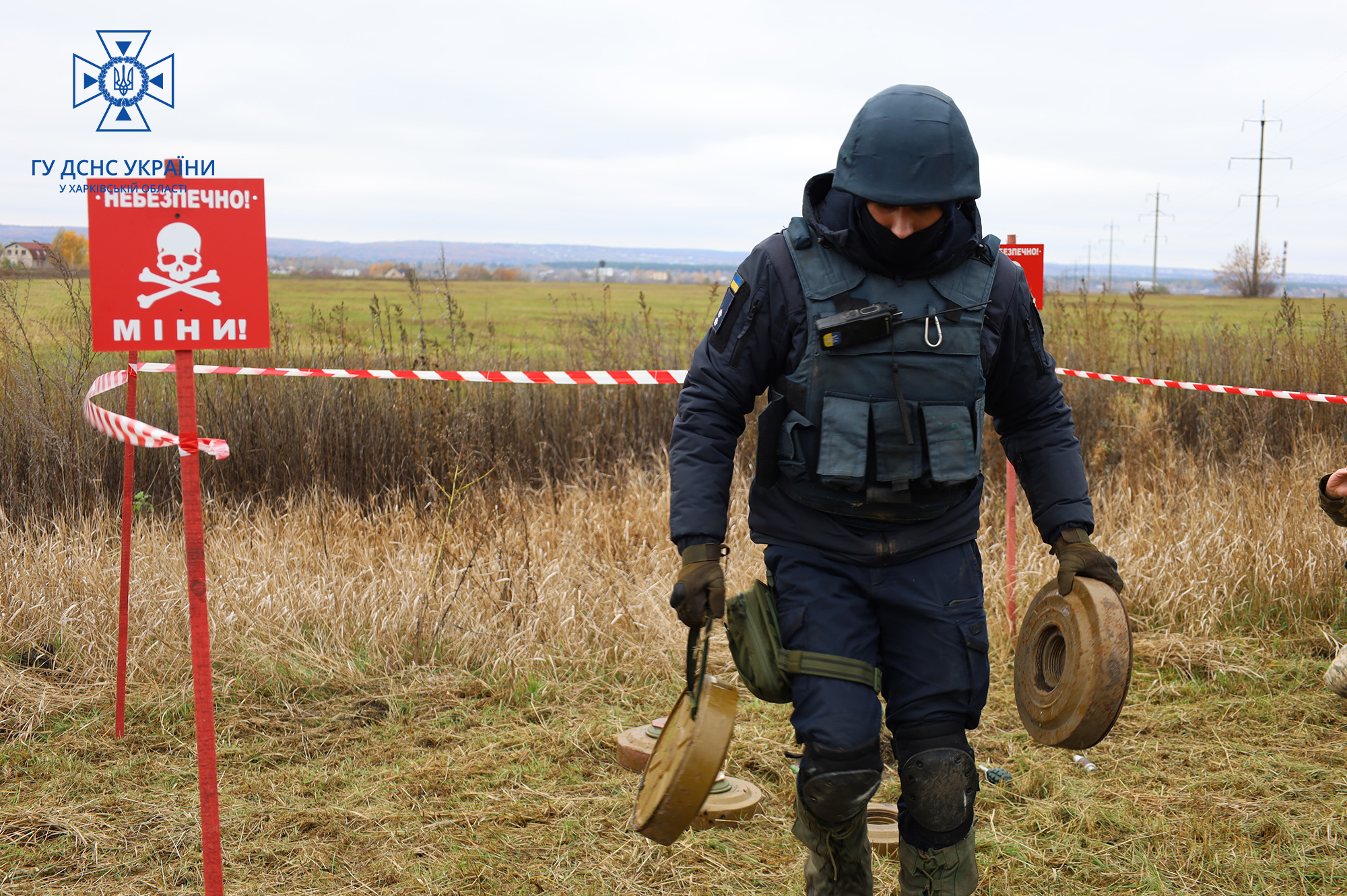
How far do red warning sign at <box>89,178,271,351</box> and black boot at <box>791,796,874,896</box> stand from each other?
181 cm

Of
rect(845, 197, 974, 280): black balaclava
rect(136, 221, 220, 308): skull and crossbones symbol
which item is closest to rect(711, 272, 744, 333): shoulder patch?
rect(845, 197, 974, 280): black balaclava

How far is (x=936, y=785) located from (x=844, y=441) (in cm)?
82

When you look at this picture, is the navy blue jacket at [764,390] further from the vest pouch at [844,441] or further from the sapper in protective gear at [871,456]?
the vest pouch at [844,441]

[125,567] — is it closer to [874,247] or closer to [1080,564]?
[874,247]

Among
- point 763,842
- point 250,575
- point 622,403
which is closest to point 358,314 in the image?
point 622,403

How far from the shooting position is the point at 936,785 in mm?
2461

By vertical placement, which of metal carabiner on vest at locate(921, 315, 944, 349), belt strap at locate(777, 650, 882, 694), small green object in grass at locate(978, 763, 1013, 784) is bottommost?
small green object in grass at locate(978, 763, 1013, 784)

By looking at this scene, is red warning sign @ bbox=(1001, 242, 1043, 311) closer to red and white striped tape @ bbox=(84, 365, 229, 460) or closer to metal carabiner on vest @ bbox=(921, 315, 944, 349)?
metal carabiner on vest @ bbox=(921, 315, 944, 349)

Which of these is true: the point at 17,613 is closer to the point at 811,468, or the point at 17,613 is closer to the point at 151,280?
the point at 151,280

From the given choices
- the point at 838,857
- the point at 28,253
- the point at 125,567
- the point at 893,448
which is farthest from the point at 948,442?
the point at 28,253

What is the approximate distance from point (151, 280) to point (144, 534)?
142 inches

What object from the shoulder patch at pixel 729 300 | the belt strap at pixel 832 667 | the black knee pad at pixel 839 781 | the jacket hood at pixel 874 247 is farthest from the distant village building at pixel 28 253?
the black knee pad at pixel 839 781

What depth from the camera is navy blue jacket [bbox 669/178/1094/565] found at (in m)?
2.56

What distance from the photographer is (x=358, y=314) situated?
3850cm
